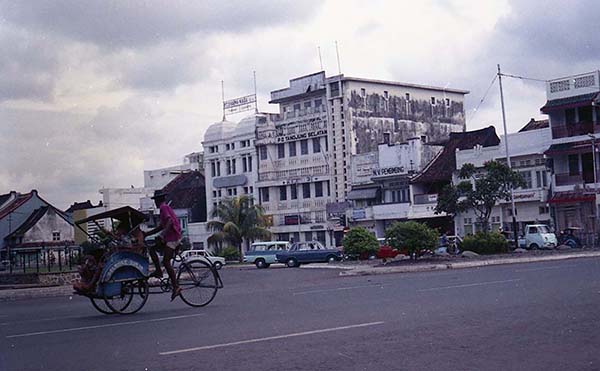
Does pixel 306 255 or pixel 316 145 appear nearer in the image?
pixel 306 255

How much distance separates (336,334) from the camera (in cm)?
958

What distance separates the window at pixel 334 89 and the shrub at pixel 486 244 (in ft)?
95.3

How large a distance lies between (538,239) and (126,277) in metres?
38.0

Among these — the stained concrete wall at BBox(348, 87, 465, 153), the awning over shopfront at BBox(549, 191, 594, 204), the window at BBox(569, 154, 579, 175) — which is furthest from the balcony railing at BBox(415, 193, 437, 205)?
the window at BBox(569, 154, 579, 175)

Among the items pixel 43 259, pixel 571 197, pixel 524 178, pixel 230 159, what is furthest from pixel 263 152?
pixel 43 259

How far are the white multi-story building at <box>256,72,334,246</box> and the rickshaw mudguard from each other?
53.0 metres

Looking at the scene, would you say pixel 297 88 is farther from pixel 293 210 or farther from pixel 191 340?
pixel 191 340

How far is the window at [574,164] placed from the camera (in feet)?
175

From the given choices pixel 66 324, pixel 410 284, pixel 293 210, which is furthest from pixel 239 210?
pixel 66 324

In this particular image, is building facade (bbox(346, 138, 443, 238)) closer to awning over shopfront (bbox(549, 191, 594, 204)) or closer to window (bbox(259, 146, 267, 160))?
window (bbox(259, 146, 267, 160))

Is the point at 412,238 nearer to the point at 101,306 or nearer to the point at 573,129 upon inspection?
the point at 101,306

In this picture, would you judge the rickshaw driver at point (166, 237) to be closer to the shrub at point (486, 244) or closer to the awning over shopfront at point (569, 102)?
the shrub at point (486, 244)

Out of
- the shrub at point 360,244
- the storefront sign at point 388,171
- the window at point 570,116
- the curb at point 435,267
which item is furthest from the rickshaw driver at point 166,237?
the storefront sign at point 388,171

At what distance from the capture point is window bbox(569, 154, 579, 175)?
53.3m
